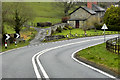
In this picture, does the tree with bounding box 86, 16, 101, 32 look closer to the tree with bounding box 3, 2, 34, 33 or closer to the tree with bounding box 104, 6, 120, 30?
the tree with bounding box 104, 6, 120, 30

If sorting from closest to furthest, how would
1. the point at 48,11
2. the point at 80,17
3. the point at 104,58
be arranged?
the point at 104,58, the point at 80,17, the point at 48,11

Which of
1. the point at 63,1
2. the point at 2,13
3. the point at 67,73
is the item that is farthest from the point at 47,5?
the point at 67,73

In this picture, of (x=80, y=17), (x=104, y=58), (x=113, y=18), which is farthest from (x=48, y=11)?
(x=104, y=58)

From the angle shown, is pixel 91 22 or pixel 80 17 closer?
pixel 91 22

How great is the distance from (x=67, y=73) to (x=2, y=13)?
24601 millimetres

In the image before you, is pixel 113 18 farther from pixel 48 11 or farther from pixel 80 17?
pixel 48 11

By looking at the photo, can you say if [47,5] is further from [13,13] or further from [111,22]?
[13,13]

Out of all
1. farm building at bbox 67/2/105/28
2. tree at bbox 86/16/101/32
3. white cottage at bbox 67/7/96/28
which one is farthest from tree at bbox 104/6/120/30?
white cottage at bbox 67/7/96/28

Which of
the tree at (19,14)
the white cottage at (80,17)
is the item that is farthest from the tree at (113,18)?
the tree at (19,14)

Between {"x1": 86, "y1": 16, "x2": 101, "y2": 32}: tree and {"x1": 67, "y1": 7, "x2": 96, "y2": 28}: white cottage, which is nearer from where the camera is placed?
{"x1": 86, "y1": 16, "x2": 101, "y2": 32}: tree

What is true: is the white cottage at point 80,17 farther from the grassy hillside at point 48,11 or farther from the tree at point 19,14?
the tree at point 19,14

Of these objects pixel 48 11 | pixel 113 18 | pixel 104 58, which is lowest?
pixel 104 58

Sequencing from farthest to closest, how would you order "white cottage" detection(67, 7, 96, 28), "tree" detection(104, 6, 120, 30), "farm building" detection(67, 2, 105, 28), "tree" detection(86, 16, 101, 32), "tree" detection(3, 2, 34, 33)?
1. "white cottage" detection(67, 7, 96, 28)
2. "farm building" detection(67, 2, 105, 28)
3. "tree" detection(86, 16, 101, 32)
4. "tree" detection(104, 6, 120, 30)
5. "tree" detection(3, 2, 34, 33)

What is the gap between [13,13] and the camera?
38438 millimetres
